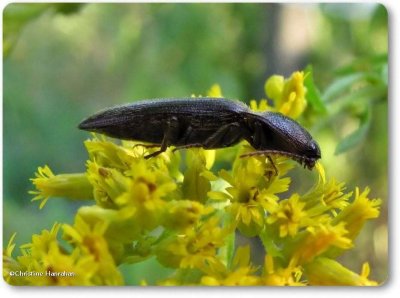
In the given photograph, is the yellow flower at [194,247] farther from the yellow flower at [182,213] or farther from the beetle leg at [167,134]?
the beetle leg at [167,134]

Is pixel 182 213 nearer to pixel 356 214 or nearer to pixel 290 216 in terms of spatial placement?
pixel 290 216

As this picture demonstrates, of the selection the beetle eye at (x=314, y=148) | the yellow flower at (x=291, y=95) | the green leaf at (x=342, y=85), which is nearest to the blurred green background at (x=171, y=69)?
the green leaf at (x=342, y=85)

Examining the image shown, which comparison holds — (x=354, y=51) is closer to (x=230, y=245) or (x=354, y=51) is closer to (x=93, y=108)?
(x=93, y=108)

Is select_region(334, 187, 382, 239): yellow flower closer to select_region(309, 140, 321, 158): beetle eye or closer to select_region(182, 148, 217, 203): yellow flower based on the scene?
select_region(309, 140, 321, 158): beetle eye

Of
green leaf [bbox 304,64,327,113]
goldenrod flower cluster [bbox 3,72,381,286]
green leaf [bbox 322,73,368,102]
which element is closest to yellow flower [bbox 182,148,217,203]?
goldenrod flower cluster [bbox 3,72,381,286]

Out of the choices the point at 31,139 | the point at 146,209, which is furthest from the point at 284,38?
the point at 146,209

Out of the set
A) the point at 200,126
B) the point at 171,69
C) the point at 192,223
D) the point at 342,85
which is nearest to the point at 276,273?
the point at 192,223

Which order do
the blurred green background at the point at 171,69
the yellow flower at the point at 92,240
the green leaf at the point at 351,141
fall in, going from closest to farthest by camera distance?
the yellow flower at the point at 92,240
the green leaf at the point at 351,141
the blurred green background at the point at 171,69
